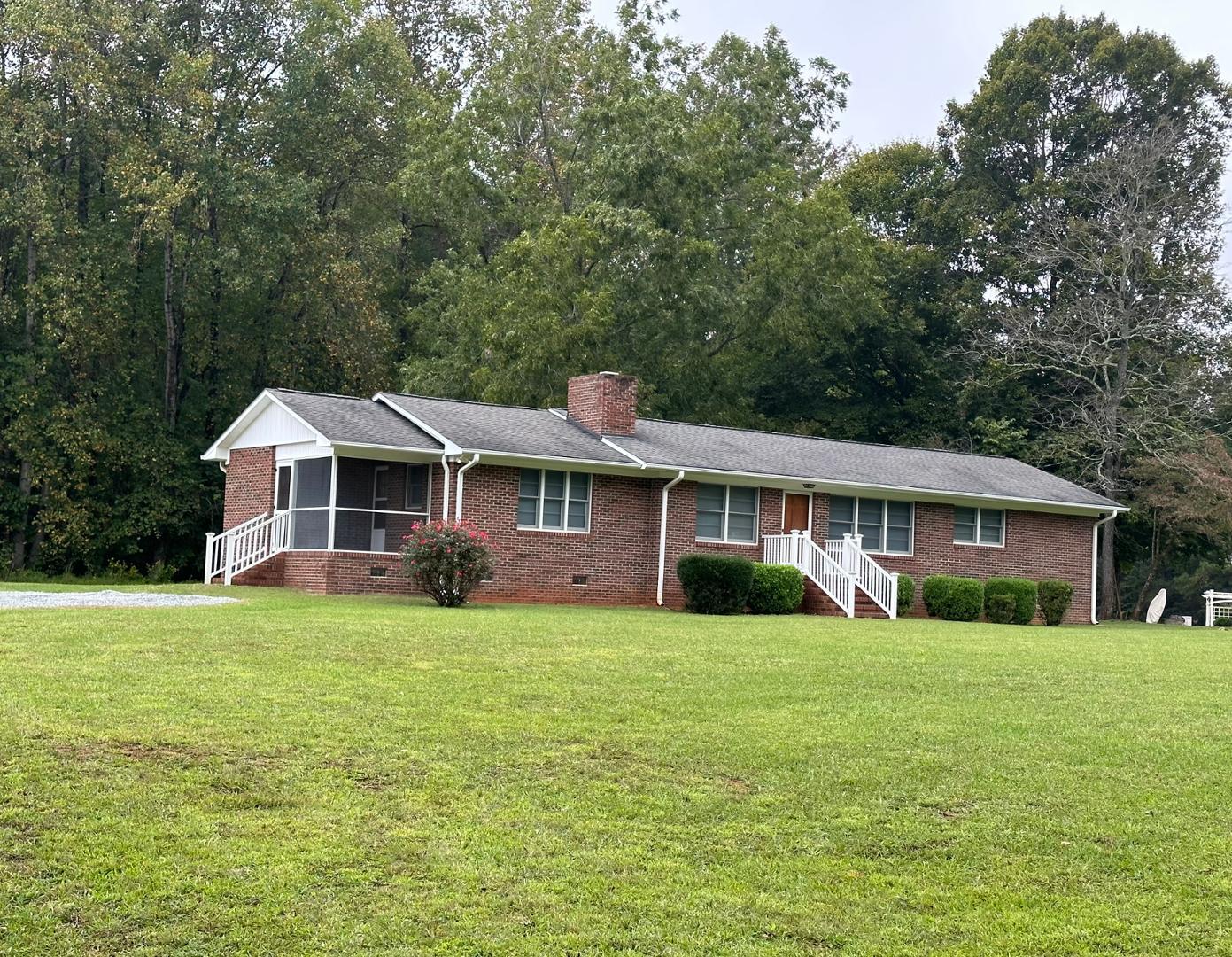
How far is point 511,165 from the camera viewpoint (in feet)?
143

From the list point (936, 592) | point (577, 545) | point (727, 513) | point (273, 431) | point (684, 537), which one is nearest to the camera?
point (577, 545)

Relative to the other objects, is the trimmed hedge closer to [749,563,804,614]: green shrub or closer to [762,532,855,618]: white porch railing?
[762,532,855,618]: white porch railing

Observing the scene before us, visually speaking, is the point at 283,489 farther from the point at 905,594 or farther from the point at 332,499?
the point at 905,594

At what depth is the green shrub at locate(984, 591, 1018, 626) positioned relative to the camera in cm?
2780

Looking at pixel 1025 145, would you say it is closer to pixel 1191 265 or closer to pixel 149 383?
pixel 1191 265

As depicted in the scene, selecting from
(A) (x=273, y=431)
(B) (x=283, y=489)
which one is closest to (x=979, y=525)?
(B) (x=283, y=489)

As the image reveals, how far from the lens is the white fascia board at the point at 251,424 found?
2467cm

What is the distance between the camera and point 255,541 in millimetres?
26359

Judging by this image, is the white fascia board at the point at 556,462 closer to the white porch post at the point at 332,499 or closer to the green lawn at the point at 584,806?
the white porch post at the point at 332,499

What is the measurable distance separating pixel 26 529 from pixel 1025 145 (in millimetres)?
32271

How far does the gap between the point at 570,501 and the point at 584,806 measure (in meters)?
17.7

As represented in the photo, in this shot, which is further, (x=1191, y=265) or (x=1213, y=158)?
(x=1213, y=158)

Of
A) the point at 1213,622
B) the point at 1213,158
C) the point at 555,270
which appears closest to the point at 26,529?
the point at 555,270

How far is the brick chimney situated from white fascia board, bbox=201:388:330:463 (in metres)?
5.83
